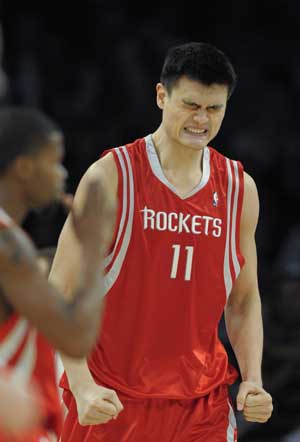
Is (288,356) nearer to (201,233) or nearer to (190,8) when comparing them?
(190,8)

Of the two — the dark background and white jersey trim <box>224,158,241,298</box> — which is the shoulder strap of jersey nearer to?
white jersey trim <box>224,158,241,298</box>

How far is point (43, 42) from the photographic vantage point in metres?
10.6

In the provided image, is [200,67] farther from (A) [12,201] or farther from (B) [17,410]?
(B) [17,410]

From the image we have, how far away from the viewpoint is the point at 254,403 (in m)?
5.26

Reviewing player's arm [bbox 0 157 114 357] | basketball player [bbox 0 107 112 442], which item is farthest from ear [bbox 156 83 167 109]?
player's arm [bbox 0 157 114 357]

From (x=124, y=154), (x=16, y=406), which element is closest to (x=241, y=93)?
(x=124, y=154)

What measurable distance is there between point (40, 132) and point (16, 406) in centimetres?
98

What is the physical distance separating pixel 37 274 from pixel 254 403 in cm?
176

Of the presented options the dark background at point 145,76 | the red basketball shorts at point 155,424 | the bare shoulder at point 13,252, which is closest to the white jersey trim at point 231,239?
the red basketball shorts at point 155,424

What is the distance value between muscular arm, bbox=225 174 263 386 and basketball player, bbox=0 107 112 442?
1257mm

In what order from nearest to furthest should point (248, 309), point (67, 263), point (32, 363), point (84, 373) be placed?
point (32, 363)
point (84, 373)
point (67, 263)
point (248, 309)

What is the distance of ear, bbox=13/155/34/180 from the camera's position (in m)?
4.04

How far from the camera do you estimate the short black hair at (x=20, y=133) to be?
4043mm

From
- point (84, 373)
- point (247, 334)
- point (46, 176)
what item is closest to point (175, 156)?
point (247, 334)
